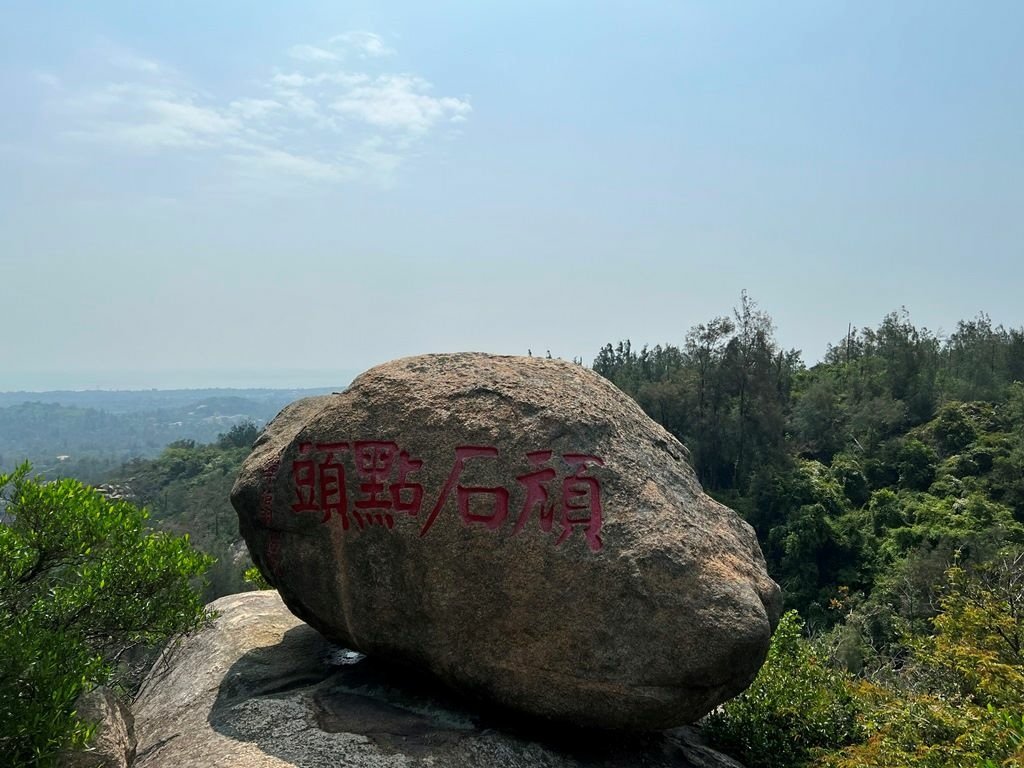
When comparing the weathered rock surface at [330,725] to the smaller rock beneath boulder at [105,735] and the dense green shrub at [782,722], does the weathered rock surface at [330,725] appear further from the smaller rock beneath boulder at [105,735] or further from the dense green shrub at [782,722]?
the dense green shrub at [782,722]

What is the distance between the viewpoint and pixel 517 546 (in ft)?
19.1

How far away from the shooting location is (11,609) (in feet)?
17.9

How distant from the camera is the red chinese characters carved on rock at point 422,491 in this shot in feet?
19.3

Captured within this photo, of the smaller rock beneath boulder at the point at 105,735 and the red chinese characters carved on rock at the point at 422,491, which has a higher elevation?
the red chinese characters carved on rock at the point at 422,491

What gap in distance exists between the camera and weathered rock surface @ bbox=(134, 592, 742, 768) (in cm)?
572

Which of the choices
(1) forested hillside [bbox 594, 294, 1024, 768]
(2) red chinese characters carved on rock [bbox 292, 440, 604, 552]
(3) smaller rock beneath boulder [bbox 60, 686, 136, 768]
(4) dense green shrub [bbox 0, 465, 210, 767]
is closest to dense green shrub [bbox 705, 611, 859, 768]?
(1) forested hillside [bbox 594, 294, 1024, 768]

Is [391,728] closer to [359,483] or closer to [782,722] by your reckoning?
[359,483]

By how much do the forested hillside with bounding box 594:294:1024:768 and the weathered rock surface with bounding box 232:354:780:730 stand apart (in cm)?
259

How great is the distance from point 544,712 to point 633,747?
119 centimetres

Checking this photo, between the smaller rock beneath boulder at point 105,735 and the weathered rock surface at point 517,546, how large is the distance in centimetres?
163

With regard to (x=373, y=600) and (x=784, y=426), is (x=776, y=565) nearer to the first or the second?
(x=784, y=426)

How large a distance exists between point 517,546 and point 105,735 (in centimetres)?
348

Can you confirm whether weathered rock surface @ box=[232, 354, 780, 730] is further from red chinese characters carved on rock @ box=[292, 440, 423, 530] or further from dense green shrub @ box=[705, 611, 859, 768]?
dense green shrub @ box=[705, 611, 859, 768]

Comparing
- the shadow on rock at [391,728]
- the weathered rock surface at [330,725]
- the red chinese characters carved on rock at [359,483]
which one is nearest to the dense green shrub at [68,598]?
the weathered rock surface at [330,725]
